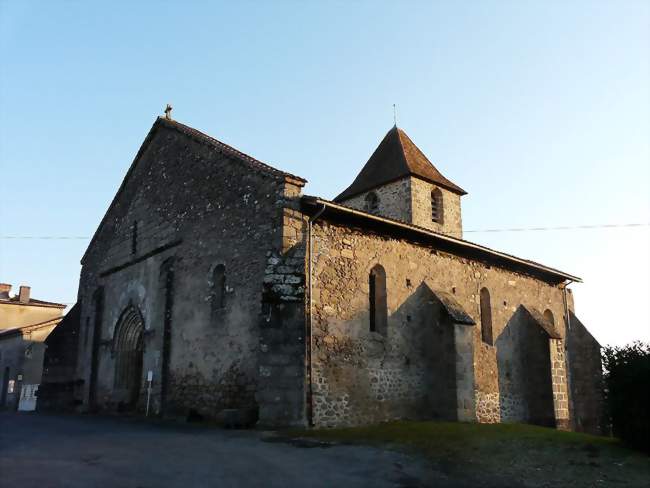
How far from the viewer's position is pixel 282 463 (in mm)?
8820

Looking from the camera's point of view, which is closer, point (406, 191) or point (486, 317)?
point (486, 317)

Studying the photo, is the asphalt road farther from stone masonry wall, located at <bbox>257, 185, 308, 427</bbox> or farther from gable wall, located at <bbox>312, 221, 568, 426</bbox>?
gable wall, located at <bbox>312, 221, 568, 426</bbox>

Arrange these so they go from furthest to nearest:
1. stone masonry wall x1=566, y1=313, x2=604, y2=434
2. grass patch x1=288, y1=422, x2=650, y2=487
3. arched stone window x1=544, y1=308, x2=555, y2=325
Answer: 1. arched stone window x1=544, y1=308, x2=555, y2=325
2. stone masonry wall x1=566, y1=313, x2=604, y2=434
3. grass patch x1=288, y1=422, x2=650, y2=487

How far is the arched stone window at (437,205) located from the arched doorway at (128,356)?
44.2 ft

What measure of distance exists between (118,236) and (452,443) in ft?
49.4

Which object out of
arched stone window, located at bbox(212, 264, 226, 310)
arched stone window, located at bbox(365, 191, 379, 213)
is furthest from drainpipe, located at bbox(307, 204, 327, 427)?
arched stone window, located at bbox(365, 191, 379, 213)

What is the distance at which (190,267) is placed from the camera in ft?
55.9

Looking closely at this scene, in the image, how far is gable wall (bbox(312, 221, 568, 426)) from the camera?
14.4 metres

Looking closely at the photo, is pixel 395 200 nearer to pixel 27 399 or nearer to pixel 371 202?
pixel 371 202

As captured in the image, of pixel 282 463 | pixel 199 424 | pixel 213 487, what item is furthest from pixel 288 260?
pixel 213 487

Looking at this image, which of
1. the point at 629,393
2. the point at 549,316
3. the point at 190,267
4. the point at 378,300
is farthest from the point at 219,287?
the point at 549,316

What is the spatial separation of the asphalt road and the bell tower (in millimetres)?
14883

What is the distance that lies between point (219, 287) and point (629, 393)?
401 inches

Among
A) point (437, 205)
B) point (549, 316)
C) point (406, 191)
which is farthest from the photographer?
point (437, 205)
